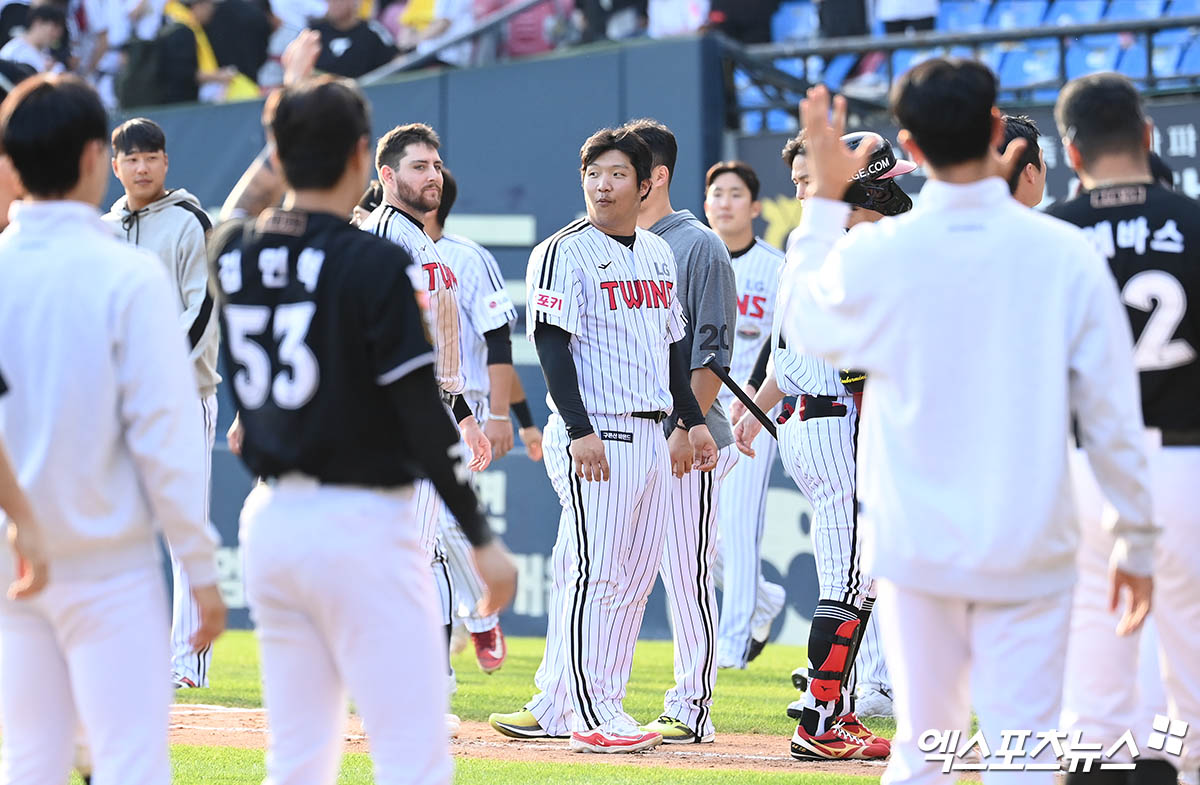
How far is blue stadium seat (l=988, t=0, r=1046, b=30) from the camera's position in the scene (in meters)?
12.6

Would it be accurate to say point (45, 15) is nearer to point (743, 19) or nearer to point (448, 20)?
point (448, 20)

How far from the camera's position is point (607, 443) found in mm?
6055

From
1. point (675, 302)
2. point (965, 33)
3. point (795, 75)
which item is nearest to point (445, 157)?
point (795, 75)

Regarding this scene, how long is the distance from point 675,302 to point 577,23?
23.5 feet

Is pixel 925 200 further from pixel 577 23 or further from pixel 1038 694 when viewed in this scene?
pixel 577 23

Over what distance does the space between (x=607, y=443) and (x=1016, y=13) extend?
8164 millimetres

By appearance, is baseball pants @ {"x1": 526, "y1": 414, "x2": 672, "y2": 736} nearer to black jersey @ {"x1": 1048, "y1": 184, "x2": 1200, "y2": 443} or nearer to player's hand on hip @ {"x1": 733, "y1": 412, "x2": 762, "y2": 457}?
player's hand on hip @ {"x1": 733, "y1": 412, "x2": 762, "y2": 457}

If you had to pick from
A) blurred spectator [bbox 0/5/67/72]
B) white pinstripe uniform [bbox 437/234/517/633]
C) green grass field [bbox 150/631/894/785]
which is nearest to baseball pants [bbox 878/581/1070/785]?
green grass field [bbox 150/631/894/785]

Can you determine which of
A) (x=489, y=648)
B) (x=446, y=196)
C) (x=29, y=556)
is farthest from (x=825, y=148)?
(x=489, y=648)

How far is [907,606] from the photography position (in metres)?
3.52

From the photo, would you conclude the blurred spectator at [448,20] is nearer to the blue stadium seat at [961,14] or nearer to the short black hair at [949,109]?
the blue stadium seat at [961,14]

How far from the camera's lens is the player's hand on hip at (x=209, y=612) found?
3459 millimetres

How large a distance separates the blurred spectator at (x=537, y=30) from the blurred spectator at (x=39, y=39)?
4017 millimetres

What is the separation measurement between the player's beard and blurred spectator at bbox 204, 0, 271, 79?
25.1 feet
